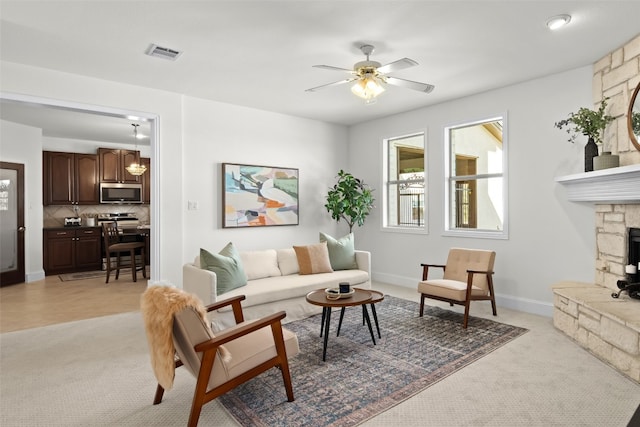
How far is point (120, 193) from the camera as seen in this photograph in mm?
8109

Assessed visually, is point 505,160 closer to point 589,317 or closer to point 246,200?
point 589,317

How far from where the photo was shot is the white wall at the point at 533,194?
163 inches

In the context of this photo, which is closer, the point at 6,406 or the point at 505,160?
the point at 6,406

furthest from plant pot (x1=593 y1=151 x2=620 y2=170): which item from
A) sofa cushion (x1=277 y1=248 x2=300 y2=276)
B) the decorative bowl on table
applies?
sofa cushion (x1=277 y1=248 x2=300 y2=276)

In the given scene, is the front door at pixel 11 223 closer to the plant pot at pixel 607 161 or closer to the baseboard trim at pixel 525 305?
the baseboard trim at pixel 525 305

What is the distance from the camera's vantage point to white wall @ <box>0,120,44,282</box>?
642 cm

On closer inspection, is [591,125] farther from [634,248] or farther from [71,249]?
[71,249]

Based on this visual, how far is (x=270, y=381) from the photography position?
9.03ft

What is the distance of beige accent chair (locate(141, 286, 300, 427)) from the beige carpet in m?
0.26

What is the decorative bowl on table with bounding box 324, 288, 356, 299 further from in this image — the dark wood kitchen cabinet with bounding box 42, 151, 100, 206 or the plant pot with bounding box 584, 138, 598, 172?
the dark wood kitchen cabinet with bounding box 42, 151, 100, 206

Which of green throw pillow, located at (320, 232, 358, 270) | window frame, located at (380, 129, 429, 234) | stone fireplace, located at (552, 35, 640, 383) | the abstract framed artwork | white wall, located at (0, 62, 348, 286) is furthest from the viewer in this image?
window frame, located at (380, 129, 429, 234)

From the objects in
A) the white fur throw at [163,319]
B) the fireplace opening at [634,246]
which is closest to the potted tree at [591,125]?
the fireplace opening at [634,246]

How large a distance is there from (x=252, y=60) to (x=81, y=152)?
589cm

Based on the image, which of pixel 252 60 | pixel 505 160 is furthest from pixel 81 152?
pixel 505 160
